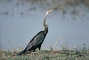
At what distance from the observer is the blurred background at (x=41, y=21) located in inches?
580

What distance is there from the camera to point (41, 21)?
1812 centimetres

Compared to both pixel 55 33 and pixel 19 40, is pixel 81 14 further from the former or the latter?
pixel 19 40

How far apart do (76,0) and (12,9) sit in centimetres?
378

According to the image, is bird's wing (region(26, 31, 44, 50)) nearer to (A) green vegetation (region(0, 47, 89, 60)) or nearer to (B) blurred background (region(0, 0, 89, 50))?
(A) green vegetation (region(0, 47, 89, 60))

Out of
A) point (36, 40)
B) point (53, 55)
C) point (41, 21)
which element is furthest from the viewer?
point (41, 21)

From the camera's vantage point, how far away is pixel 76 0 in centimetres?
2230

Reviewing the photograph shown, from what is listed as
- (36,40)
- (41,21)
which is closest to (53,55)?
(36,40)

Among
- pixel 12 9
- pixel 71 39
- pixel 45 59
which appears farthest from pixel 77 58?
pixel 12 9

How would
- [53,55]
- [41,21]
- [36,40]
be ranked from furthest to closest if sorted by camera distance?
1. [41,21]
2. [36,40]
3. [53,55]

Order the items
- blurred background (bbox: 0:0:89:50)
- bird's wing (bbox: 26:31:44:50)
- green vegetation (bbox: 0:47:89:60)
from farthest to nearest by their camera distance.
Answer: blurred background (bbox: 0:0:89:50), bird's wing (bbox: 26:31:44:50), green vegetation (bbox: 0:47:89:60)

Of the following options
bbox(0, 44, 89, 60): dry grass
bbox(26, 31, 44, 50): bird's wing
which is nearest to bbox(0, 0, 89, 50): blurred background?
bbox(26, 31, 44, 50): bird's wing

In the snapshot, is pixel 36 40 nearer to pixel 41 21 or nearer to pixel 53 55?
pixel 53 55

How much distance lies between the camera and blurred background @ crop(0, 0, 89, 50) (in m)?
14.7

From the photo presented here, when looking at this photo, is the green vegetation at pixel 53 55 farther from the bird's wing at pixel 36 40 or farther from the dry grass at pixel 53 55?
the bird's wing at pixel 36 40
